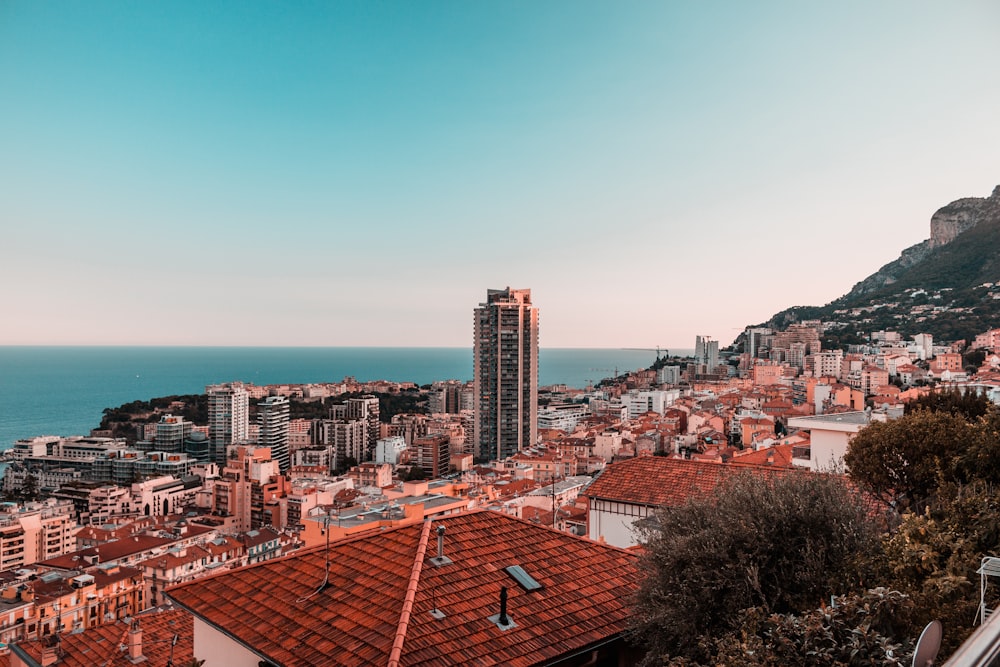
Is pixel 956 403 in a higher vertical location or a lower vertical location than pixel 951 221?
lower

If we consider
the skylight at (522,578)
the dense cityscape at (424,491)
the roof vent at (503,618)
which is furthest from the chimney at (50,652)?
the roof vent at (503,618)

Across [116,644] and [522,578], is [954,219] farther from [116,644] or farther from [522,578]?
[522,578]

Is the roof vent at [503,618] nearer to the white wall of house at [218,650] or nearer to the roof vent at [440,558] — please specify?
the roof vent at [440,558]

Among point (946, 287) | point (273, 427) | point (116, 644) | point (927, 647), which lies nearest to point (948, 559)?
point (927, 647)

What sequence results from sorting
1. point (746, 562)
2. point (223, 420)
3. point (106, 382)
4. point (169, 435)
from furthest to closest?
point (106, 382), point (223, 420), point (169, 435), point (746, 562)

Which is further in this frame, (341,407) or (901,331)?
(341,407)

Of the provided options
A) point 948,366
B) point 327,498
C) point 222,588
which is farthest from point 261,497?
point 948,366

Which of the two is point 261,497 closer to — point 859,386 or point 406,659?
point 406,659
